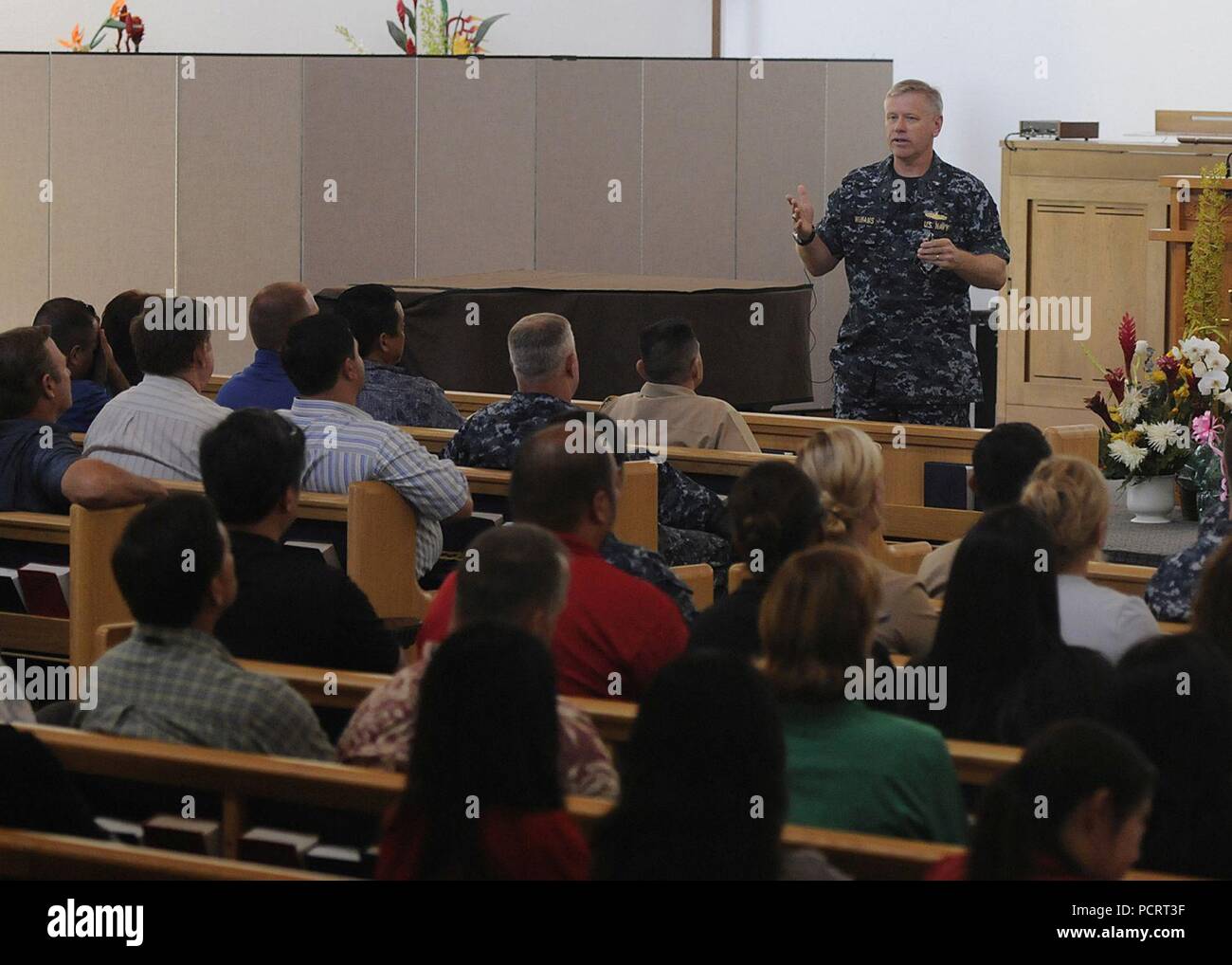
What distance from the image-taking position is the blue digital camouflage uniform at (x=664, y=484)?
4.41 m

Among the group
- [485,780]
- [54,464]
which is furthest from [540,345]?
[485,780]

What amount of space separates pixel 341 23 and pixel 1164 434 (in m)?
7.23

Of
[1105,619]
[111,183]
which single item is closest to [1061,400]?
[111,183]

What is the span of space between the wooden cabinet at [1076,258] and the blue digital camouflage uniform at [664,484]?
4506mm

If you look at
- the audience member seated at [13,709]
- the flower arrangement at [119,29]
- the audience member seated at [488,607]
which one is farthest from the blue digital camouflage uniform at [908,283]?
the flower arrangement at [119,29]

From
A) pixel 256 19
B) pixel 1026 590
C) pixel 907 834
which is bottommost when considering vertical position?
pixel 907 834

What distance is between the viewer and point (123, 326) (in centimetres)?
549

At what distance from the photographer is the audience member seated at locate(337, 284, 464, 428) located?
5117 mm

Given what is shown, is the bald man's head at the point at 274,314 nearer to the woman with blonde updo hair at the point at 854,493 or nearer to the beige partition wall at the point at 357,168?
the woman with blonde updo hair at the point at 854,493
